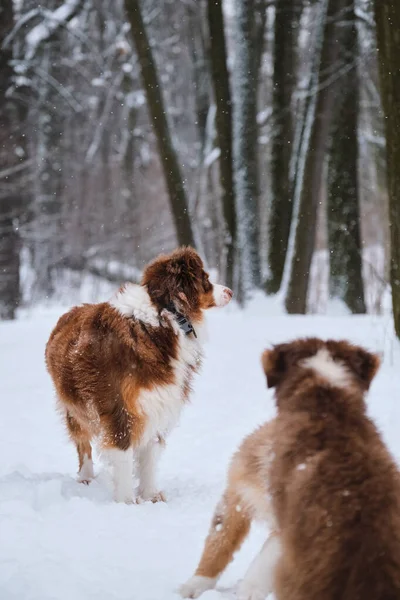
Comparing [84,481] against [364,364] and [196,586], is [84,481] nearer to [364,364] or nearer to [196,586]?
[196,586]

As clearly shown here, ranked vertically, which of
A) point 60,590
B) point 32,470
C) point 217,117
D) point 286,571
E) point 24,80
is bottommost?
point 32,470

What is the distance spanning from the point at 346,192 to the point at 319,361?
11.5 meters

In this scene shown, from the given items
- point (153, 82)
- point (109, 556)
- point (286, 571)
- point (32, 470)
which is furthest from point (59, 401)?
point (153, 82)

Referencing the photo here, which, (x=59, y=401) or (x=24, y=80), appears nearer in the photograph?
(x=59, y=401)

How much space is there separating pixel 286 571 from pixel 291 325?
270 inches

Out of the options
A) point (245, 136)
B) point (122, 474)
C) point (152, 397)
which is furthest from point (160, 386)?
point (245, 136)

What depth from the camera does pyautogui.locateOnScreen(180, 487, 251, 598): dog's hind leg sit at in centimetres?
314

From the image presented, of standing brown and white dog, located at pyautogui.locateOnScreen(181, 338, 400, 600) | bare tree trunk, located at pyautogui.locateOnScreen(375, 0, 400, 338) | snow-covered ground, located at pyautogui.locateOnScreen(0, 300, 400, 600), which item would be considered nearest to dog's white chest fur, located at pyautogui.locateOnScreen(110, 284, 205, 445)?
snow-covered ground, located at pyautogui.locateOnScreen(0, 300, 400, 600)

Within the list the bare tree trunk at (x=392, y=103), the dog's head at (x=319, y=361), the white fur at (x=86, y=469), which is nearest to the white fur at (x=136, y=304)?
the white fur at (x=86, y=469)

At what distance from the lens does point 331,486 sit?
248 centimetres

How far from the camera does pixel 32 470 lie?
18.0 feet

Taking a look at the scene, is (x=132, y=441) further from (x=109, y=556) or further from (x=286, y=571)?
(x=286, y=571)

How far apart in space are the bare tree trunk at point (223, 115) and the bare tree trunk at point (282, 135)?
32.3 inches

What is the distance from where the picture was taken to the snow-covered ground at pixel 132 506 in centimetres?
328
